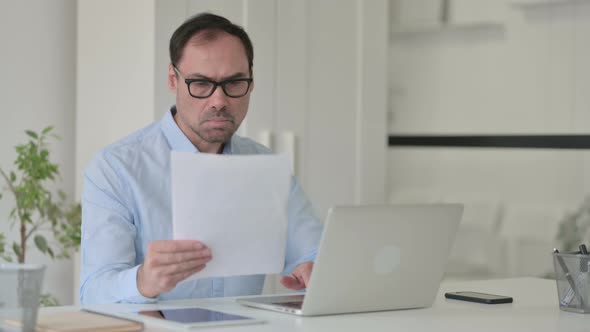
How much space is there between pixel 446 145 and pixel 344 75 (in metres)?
0.56

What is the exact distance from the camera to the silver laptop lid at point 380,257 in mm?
2000

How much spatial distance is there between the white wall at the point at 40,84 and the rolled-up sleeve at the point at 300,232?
55.2 inches

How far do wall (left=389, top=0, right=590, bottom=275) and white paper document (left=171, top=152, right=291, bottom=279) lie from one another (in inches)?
78.8

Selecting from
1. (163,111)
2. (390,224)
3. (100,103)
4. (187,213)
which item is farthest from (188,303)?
(100,103)

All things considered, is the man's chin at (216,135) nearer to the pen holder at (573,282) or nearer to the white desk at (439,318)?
the white desk at (439,318)

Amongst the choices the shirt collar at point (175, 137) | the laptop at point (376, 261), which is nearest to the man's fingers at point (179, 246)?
the laptop at point (376, 261)

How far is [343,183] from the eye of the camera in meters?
4.16

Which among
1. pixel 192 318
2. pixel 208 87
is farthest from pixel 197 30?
pixel 192 318

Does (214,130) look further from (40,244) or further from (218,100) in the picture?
(40,244)

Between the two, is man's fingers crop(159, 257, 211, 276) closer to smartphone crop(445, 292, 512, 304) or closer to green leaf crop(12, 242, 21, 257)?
smartphone crop(445, 292, 512, 304)

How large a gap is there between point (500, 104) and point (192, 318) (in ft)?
8.14

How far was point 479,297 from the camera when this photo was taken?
7.66 feet

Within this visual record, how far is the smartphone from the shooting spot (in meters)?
2.32

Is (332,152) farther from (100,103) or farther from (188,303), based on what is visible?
(188,303)
